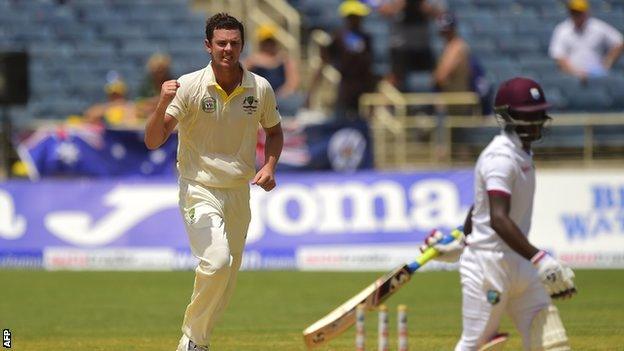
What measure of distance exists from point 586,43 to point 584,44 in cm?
4

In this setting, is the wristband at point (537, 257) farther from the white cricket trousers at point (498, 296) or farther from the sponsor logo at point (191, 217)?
the sponsor logo at point (191, 217)

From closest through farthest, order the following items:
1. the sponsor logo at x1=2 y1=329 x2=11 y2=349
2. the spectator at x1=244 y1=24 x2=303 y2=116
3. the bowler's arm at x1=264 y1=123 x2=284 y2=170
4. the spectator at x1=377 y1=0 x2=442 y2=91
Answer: the bowler's arm at x1=264 y1=123 x2=284 y2=170 → the sponsor logo at x1=2 y1=329 x2=11 y2=349 → the spectator at x1=244 y1=24 x2=303 y2=116 → the spectator at x1=377 y1=0 x2=442 y2=91

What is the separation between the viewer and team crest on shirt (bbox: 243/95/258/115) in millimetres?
8930

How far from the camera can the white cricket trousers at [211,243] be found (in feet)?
28.6

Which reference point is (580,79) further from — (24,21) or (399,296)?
(24,21)

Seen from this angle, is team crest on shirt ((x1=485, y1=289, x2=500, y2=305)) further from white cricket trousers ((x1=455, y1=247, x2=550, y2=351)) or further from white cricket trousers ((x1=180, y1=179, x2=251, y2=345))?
white cricket trousers ((x1=180, y1=179, x2=251, y2=345))

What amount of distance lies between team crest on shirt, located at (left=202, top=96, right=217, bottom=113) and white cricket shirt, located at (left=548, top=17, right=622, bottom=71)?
12633 mm

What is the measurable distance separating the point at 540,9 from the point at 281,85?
24.1 ft

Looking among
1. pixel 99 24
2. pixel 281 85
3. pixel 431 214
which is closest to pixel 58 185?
pixel 281 85

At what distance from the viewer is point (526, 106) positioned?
23.7 feet

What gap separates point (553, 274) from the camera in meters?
6.83

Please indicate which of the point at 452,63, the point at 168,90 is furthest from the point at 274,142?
the point at 452,63

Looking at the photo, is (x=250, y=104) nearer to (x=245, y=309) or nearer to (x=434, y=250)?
(x=434, y=250)

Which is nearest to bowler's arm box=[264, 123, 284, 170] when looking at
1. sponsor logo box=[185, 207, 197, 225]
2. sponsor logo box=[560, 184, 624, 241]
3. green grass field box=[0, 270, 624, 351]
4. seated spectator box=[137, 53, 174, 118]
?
sponsor logo box=[185, 207, 197, 225]
